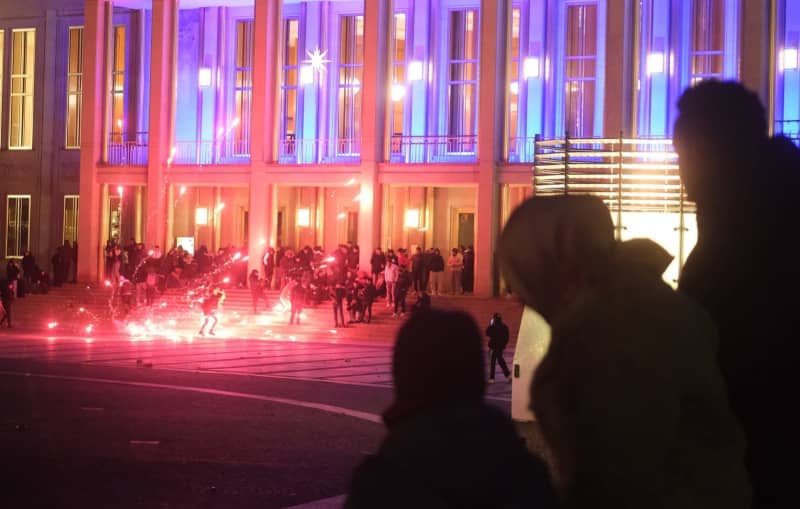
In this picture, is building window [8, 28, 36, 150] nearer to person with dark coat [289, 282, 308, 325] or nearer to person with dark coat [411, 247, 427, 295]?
person with dark coat [289, 282, 308, 325]

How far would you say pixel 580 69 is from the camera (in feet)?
131

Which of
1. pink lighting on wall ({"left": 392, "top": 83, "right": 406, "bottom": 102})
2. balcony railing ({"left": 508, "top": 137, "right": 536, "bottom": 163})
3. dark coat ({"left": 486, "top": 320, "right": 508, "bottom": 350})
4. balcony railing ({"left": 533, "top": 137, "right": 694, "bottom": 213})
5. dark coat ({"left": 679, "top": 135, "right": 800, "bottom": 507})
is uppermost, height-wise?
pink lighting on wall ({"left": 392, "top": 83, "right": 406, "bottom": 102})

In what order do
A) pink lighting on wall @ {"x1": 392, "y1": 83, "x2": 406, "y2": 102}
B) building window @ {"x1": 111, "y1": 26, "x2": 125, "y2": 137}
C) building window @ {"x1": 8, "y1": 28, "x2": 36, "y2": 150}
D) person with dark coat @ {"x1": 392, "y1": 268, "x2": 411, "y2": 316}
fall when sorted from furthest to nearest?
building window @ {"x1": 8, "y1": 28, "x2": 36, "y2": 150} → building window @ {"x1": 111, "y1": 26, "x2": 125, "y2": 137} → pink lighting on wall @ {"x1": 392, "y1": 83, "x2": 406, "y2": 102} → person with dark coat @ {"x1": 392, "y1": 268, "x2": 411, "y2": 316}

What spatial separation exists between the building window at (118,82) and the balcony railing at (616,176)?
34691 millimetres

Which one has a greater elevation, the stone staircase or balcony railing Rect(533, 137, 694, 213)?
balcony railing Rect(533, 137, 694, 213)

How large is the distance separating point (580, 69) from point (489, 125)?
5144 mm

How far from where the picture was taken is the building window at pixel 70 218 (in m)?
46.3

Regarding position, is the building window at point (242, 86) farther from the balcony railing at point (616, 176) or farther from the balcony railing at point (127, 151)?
the balcony railing at point (616, 176)

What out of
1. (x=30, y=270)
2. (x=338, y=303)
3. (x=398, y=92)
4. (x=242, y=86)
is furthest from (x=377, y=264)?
(x=30, y=270)

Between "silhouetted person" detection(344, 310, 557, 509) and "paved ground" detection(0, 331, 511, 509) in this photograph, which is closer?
"silhouetted person" detection(344, 310, 557, 509)

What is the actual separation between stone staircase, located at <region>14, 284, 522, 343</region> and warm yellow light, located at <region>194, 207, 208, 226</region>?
7.73m

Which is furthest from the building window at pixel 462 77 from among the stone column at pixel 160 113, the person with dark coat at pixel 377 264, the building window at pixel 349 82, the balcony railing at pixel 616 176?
the balcony railing at pixel 616 176

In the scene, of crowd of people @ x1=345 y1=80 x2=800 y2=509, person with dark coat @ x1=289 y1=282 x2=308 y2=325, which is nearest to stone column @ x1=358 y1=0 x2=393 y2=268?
person with dark coat @ x1=289 y1=282 x2=308 y2=325

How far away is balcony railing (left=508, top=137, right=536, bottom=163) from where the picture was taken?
39.0 m
